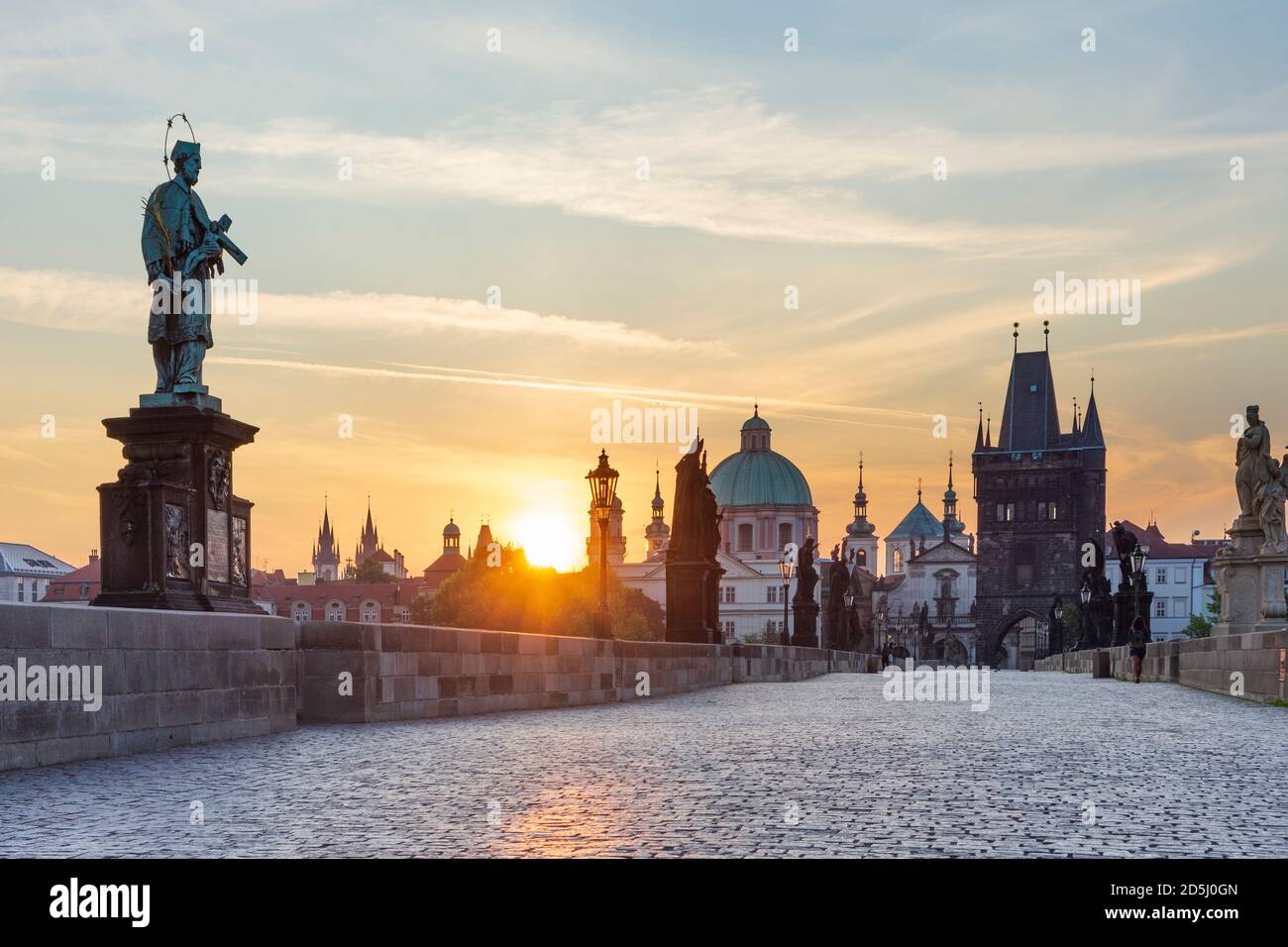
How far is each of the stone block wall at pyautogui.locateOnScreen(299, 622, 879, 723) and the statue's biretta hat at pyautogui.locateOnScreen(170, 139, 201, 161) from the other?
430 centimetres

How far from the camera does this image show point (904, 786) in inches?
345

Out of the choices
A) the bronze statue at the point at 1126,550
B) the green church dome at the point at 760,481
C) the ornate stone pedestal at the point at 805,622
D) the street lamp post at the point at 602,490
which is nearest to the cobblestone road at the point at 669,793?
the street lamp post at the point at 602,490

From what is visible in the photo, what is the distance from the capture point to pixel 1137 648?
3312 centimetres

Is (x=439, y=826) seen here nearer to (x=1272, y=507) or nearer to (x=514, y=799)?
(x=514, y=799)

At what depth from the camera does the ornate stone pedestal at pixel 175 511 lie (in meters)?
12.7

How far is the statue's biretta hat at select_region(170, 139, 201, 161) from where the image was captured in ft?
46.2

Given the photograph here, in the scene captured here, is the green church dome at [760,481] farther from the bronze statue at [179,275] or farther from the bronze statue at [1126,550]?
the bronze statue at [179,275]

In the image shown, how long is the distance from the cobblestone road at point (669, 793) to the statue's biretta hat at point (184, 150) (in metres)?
5.22

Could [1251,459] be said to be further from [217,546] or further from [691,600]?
[217,546]

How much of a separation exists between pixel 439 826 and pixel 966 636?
173 metres

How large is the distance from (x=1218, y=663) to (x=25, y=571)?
129m

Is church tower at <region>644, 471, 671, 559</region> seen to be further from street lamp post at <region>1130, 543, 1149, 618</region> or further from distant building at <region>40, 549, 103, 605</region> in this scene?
street lamp post at <region>1130, 543, 1149, 618</region>
